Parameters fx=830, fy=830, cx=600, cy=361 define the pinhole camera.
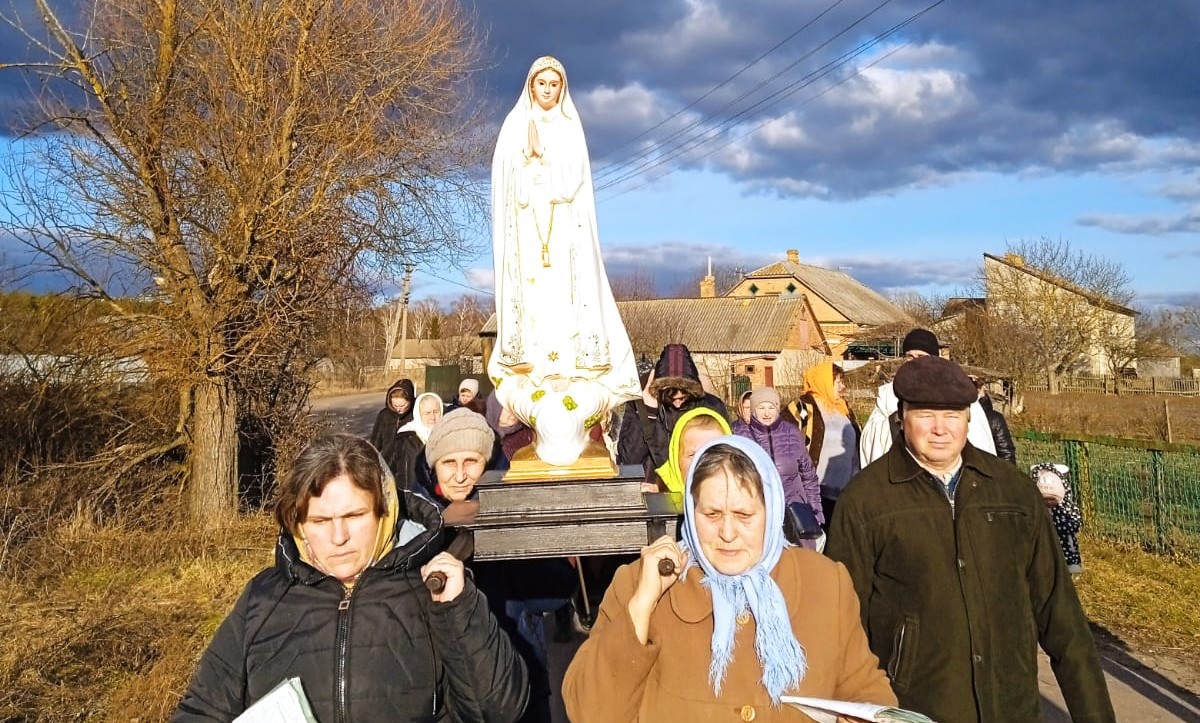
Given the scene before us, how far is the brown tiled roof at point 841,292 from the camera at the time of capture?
42.7 meters

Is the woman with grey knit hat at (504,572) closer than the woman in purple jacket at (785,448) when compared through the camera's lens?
Yes

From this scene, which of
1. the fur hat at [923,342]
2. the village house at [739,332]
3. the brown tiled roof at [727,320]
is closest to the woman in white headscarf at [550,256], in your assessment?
the fur hat at [923,342]

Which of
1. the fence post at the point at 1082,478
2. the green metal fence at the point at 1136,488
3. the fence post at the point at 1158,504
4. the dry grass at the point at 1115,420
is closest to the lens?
the green metal fence at the point at 1136,488

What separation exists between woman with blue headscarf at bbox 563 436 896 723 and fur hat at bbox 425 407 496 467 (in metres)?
1.24

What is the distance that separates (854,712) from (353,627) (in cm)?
108

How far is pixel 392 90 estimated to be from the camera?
9.37 meters

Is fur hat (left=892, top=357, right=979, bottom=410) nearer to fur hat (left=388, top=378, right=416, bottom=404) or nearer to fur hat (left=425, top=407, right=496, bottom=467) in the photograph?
fur hat (left=425, top=407, right=496, bottom=467)

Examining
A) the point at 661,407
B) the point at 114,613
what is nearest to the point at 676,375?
the point at 661,407

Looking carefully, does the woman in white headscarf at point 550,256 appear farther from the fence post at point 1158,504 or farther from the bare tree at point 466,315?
the bare tree at point 466,315

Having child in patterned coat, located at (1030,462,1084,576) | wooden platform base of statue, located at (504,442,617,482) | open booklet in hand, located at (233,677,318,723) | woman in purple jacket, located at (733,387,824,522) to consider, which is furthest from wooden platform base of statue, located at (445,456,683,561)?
woman in purple jacket, located at (733,387,824,522)

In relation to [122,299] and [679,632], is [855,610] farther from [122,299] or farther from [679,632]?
[122,299]

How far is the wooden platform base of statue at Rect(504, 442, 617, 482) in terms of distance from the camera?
264cm

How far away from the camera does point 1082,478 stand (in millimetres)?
8164

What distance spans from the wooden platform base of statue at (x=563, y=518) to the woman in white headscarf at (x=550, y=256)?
1.66 ft
